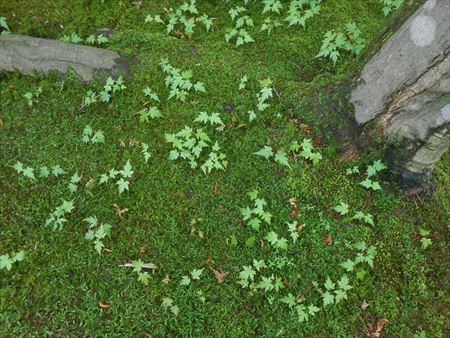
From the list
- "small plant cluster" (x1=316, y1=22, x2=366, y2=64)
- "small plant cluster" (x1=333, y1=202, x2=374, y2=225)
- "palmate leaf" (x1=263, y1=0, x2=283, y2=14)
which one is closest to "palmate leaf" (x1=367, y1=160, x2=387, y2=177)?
"small plant cluster" (x1=333, y1=202, x2=374, y2=225)

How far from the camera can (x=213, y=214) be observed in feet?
14.2

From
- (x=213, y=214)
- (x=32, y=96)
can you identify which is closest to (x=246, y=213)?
(x=213, y=214)

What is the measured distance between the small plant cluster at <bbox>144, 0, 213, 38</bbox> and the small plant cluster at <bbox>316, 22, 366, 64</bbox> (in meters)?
1.51

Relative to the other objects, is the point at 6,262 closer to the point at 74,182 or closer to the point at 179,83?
the point at 74,182

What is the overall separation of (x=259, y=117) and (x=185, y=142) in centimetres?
90

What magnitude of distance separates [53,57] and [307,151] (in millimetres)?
3298

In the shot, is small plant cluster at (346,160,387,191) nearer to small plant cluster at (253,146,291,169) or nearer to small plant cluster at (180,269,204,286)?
small plant cluster at (253,146,291,169)

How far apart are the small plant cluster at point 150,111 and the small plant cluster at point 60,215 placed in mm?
1249

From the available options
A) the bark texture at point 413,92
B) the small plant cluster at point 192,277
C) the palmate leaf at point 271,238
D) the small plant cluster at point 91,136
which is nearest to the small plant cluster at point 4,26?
the small plant cluster at point 91,136

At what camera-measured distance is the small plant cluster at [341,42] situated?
503 cm

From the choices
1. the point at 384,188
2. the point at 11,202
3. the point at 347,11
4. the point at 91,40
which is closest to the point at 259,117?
the point at 384,188

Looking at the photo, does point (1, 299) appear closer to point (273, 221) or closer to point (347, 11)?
point (273, 221)

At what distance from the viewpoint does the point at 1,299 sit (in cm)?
387

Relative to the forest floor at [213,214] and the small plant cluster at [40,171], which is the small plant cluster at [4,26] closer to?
the forest floor at [213,214]
